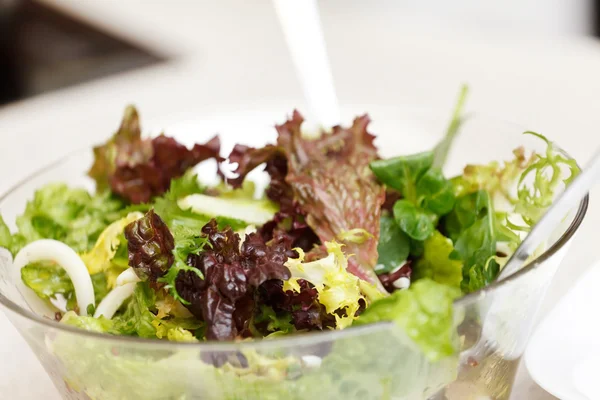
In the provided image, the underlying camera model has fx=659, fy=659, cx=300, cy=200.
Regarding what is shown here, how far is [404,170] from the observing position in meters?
0.83

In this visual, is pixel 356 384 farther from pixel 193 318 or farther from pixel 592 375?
pixel 592 375

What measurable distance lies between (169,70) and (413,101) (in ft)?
2.57

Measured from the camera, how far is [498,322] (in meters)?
0.57

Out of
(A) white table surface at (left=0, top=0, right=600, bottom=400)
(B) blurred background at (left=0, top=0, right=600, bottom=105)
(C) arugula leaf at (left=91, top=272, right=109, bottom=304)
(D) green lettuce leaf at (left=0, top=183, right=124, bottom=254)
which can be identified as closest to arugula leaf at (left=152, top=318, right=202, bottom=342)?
(C) arugula leaf at (left=91, top=272, right=109, bottom=304)

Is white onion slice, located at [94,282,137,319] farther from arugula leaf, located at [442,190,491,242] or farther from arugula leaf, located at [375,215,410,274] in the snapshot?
arugula leaf, located at [442,190,491,242]

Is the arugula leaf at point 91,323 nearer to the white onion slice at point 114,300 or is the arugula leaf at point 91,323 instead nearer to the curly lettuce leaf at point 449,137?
the white onion slice at point 114,300

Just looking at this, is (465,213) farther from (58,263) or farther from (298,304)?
(58,263)

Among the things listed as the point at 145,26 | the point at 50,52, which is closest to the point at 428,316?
the point at 145,26

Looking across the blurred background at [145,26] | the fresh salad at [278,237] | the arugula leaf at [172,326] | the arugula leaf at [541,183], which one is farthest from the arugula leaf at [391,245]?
the blurred background at [145,26]

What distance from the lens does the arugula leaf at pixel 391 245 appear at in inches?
31.2

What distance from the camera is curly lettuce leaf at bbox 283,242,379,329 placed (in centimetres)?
61

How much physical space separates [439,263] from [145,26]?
75.1 inches

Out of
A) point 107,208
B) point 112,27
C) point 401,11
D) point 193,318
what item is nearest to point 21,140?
point 107,208

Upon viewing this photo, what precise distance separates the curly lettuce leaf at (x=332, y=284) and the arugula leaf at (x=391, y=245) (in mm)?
144
